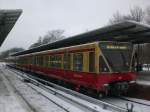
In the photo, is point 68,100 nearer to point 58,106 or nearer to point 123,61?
point 58,106

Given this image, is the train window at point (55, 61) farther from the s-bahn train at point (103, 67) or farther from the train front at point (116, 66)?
the train front at point (116, 66)

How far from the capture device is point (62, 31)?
13412 centimetres

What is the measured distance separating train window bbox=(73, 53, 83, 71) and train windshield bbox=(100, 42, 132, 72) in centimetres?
185

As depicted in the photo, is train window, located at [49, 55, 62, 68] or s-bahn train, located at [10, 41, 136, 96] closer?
s-bahn train, located at [10, 41, 136, 96]

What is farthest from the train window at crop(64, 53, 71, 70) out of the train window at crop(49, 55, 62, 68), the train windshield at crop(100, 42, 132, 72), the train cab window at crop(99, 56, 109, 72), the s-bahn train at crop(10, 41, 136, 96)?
the train cab window at crop(99, 56, 109, 72)

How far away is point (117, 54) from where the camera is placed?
14852 mm

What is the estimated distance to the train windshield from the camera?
47.1 ft

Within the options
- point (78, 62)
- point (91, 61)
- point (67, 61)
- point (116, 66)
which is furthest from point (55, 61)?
point (116, 66)

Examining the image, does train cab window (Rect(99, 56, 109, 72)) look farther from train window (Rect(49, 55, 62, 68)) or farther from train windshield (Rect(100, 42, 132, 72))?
train window (Rect(49, 55, 62, 68))

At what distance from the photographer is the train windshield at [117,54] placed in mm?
14352

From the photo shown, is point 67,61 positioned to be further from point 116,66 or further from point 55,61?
point 116,66

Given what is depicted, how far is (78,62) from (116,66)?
241 centimetres

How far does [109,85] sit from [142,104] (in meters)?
1.81

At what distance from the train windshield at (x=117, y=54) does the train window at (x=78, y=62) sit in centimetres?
185
